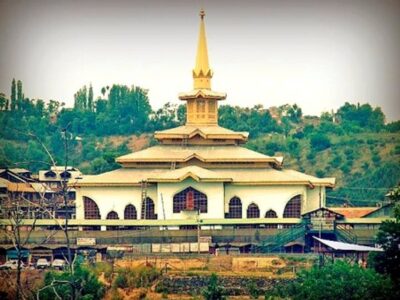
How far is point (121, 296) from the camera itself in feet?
135

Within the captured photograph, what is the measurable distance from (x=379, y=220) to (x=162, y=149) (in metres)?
8.75

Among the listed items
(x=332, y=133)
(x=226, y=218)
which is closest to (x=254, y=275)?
(x=226, y=218)

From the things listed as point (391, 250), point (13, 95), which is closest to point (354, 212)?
point (391, 250)

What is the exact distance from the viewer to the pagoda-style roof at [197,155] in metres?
51.0

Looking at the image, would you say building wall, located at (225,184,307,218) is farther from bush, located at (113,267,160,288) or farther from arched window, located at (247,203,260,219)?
bush, located at (113,267,160,288)

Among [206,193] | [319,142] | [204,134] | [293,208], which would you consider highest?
[319,142]

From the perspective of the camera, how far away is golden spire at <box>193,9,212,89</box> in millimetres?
54250

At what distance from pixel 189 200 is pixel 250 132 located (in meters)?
32.8

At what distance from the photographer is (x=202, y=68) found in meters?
54.4

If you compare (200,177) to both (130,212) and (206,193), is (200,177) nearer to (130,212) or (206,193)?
(206,193)

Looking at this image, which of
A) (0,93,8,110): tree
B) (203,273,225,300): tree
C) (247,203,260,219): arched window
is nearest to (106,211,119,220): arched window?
(247,203,260,219): arched window

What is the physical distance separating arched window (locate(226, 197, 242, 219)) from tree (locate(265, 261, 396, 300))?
11185 millimetres

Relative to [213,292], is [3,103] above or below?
above

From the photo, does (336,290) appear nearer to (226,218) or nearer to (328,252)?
(328,252)
